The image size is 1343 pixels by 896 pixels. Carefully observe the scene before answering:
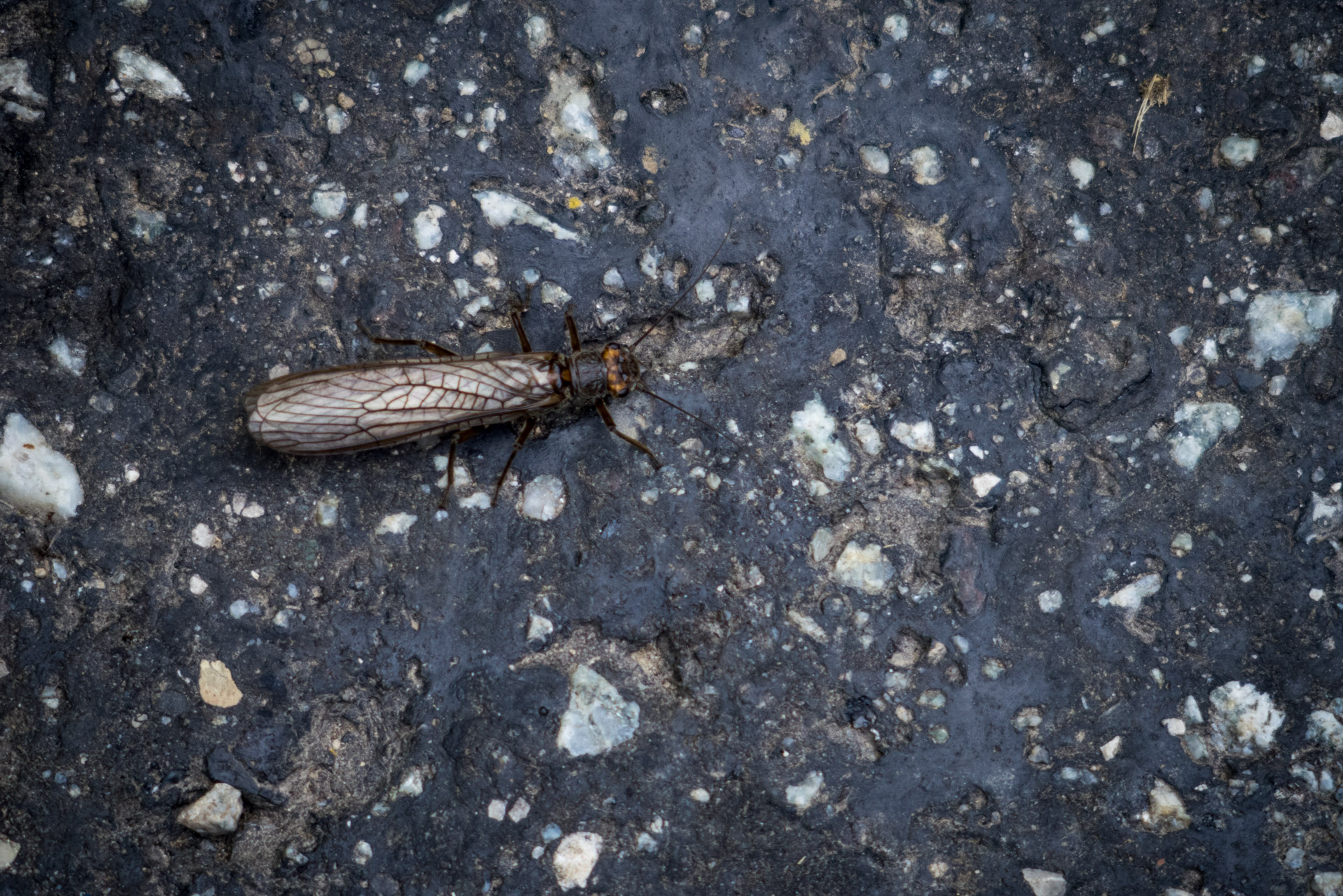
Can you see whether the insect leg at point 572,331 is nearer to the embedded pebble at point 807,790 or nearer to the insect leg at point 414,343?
the insect leg at point 414,343

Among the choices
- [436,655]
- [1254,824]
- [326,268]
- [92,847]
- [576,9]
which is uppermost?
[576,9]

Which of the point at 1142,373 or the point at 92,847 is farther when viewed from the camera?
the point at 1142,373

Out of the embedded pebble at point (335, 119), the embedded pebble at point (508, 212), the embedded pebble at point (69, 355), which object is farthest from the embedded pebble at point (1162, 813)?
the embedded pebble at point (69, 355)

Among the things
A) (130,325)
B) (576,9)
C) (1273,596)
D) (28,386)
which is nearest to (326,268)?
(130,325)

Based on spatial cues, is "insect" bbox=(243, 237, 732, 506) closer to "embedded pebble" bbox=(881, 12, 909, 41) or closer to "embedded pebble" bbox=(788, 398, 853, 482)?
Result: "embedded pebble" bbox=(788, 398, 853, 482)

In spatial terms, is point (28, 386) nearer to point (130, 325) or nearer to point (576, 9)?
point (130, 325)

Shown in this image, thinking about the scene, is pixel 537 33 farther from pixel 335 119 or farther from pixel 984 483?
pixel 984 483
